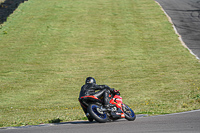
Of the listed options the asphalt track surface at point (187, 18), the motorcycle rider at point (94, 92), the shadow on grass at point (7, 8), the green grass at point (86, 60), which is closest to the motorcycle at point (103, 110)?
the motorcycle rider at point (94, 92)

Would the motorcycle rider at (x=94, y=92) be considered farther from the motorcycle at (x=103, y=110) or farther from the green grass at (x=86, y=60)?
the green grass at (x=86, y=60)

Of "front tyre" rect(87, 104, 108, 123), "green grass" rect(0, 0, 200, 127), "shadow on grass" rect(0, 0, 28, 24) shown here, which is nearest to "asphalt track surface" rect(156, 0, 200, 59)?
"green grass" rect(0, 0, 200, 127)

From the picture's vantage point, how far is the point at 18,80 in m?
22.9

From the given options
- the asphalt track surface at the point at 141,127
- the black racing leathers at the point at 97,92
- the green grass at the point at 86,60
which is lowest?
the green grass at the point at 86,60

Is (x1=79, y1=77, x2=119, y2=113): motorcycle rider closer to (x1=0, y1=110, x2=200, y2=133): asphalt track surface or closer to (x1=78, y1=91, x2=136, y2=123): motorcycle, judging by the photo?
(x1=78, y1=91, x2=136, y2=123): motorcycle

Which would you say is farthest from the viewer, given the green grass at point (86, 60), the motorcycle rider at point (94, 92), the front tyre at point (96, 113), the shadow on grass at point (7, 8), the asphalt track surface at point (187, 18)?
the shadow on grass at point (7, 8)

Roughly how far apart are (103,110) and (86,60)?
17.9 meters

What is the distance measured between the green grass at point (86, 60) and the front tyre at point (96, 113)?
2466mm

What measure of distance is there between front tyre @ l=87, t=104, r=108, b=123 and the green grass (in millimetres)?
2466

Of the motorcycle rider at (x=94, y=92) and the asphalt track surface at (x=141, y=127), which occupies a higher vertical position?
the motorcycle rider at (x=94, y=92)

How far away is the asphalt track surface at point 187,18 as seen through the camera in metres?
31.2

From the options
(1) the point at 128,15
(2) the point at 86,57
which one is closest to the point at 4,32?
(2) the point at 86,57

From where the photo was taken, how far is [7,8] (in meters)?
42.9

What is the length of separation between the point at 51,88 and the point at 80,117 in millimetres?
9133
